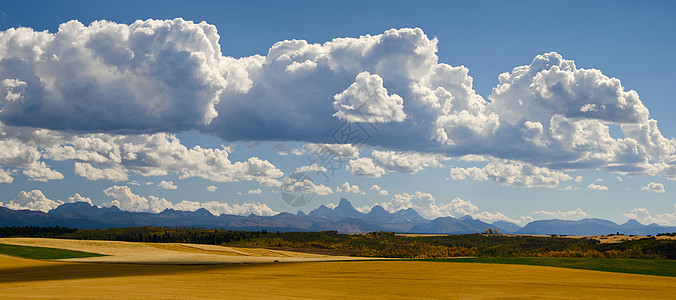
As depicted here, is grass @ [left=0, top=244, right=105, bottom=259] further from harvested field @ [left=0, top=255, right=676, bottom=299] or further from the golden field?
harvested field @ [left=0, top=255, right=676, bottom=299]

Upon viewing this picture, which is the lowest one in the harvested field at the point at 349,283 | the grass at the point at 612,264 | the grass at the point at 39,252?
the grass at the point at 39,252

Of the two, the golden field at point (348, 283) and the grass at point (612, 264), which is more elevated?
the grass at point (612, 264)

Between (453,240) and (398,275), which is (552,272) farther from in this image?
(453,240)

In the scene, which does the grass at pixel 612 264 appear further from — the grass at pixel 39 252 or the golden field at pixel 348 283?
the grass at pixel 39 252

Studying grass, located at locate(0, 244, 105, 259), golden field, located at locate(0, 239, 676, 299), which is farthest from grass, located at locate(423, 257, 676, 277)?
grass, located at locate(0, 244, 105, 259)

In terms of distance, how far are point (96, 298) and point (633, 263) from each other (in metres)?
49.5

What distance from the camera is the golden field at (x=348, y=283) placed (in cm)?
3197

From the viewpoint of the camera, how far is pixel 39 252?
82125mm

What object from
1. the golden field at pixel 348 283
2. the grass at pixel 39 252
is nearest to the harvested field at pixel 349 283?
the golden field at pixel 348 283

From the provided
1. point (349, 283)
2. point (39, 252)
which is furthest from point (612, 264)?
point (39, 252)

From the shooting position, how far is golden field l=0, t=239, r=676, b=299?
31969 mm

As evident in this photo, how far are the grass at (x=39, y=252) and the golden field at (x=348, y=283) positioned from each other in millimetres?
20947

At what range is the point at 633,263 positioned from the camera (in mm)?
53094

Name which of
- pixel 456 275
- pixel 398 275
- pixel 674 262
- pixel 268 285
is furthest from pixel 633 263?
pixel 268 285
